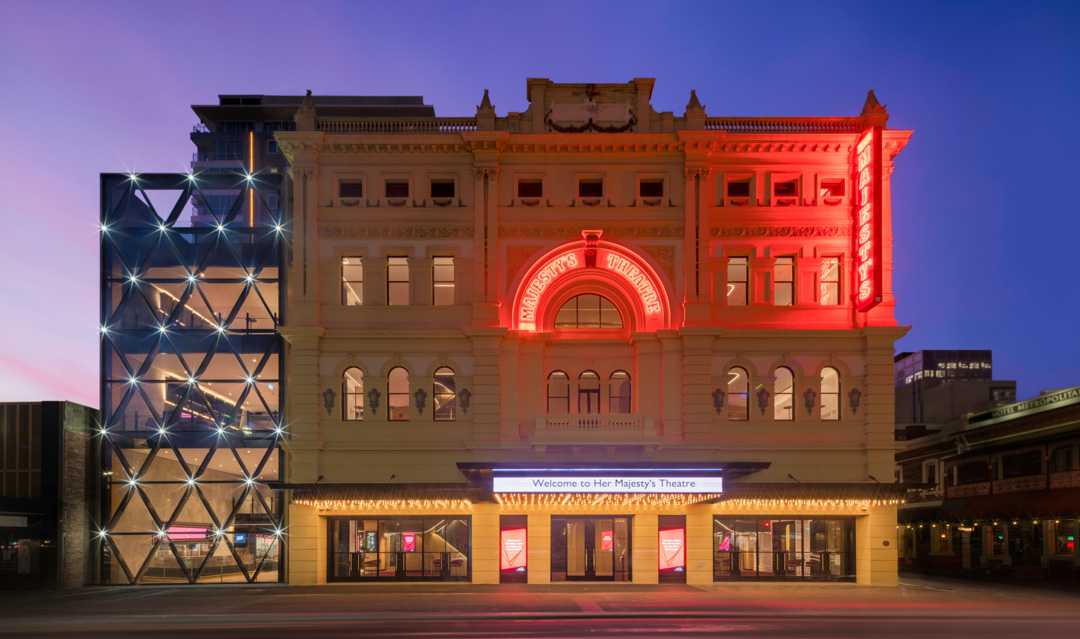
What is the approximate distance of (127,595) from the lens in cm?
3175

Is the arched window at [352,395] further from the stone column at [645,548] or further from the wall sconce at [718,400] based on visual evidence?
the wall sconce at [718,400]

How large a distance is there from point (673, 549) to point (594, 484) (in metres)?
5.64

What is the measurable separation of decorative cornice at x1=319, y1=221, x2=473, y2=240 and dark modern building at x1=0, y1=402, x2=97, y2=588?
13254mm

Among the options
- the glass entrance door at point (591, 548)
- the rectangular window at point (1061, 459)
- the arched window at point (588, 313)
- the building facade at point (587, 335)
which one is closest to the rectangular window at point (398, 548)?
the building facade at point (587, 335)

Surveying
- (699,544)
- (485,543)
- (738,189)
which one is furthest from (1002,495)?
(485,543)

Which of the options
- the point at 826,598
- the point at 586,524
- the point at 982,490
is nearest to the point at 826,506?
the point at 826,598

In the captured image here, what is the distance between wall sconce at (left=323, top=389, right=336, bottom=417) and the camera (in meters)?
34.9

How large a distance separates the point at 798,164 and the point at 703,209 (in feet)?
15.5

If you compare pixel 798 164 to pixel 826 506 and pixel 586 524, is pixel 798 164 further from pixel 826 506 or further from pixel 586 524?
pixel 586 524

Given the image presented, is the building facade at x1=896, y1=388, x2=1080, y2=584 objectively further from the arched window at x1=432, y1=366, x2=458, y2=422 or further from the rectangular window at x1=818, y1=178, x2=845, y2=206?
the arched window at x1=432, y1=366, x2=458, y2=422

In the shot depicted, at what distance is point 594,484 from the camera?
3123cm

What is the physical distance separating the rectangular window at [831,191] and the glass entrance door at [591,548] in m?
16.0

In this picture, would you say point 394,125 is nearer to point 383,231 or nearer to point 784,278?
point 383,231

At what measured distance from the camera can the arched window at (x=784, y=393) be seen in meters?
35.2
